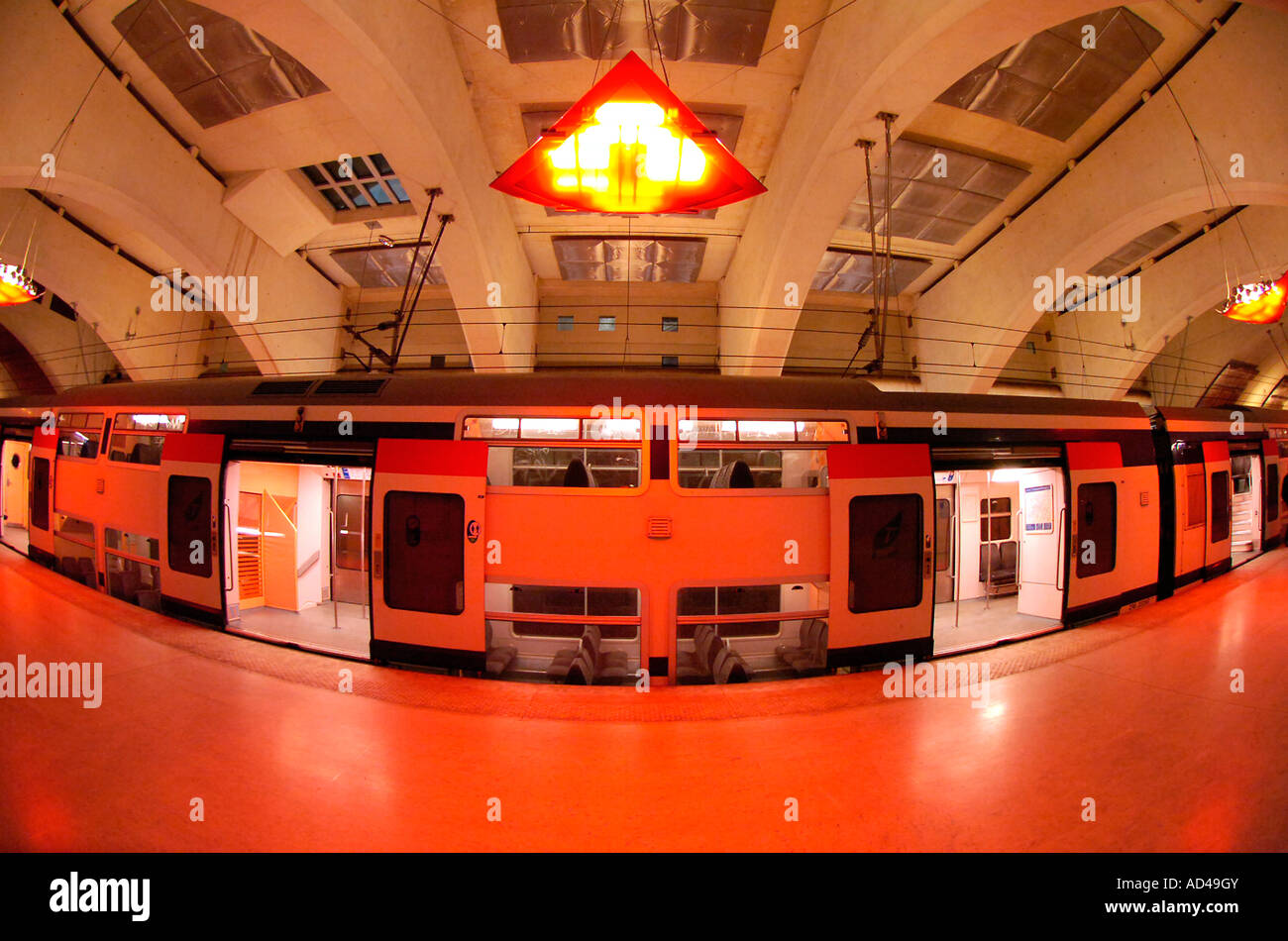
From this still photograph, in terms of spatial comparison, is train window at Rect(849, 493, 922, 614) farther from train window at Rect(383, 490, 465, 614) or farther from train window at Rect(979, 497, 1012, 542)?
train window at Rect(979, 497, 1012, 542)

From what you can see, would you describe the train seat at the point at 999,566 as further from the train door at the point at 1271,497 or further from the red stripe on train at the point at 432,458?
the red stripe on train at the point at 432,458

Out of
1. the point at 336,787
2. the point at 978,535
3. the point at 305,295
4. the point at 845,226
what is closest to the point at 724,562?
the point at 336,787

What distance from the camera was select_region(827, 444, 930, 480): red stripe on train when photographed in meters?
3.97

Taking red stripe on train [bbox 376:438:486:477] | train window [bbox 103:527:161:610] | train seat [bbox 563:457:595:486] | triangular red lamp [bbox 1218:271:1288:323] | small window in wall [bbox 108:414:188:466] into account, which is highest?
triangular red lamp [bbox 1218:271:1288:323]

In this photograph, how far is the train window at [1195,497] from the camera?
5949 millimetres

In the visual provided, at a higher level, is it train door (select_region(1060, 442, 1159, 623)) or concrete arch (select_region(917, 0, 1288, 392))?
concrete arch (select_region(917, 0, 1288, 392))

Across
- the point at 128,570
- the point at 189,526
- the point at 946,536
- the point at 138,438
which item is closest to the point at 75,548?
the point at 128,570

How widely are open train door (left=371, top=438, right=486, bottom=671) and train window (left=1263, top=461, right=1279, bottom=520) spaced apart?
1324cm

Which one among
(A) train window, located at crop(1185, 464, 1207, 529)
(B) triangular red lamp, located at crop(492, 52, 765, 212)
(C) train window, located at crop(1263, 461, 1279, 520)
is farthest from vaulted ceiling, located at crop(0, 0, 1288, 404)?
(C) train window, located at crop(1263, 461, 1279, 520)

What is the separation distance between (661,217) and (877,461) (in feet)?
21.4

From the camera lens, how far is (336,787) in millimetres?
2400

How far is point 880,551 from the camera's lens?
408 centimetres

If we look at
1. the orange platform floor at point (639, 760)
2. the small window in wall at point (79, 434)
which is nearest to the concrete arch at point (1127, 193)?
the orange platform floor at point (639, 760)

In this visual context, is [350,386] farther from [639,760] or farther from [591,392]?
[639,760]
